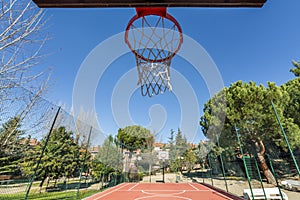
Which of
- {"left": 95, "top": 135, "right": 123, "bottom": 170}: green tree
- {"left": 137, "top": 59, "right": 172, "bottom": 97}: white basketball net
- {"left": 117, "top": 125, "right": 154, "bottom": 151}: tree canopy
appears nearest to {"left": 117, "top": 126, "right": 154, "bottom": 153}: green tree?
{"left": 117, "top": 125, "right": 154, "bottom": 151}: tree canopy

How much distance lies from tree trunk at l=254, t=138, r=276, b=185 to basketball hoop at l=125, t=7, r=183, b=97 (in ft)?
24.5

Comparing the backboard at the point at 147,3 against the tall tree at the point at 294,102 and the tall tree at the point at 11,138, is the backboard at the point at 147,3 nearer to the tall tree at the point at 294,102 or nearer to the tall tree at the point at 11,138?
the tall tree at the point at 11,138

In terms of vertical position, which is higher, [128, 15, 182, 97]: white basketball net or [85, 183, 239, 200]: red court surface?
[128, 15, 182, 97]: white basketball net

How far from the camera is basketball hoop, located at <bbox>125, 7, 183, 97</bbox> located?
390 cm

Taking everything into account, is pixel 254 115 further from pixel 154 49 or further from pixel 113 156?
pixel 113 156

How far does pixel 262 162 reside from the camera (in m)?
9.09

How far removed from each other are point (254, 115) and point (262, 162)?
283 centimetres

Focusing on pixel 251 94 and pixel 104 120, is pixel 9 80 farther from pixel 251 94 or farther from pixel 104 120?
pixel 251 94

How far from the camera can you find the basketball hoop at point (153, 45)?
3.90 meters

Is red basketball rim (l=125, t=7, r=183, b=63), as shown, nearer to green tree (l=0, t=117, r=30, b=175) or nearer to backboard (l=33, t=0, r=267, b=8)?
backboard (l=33, t=0, r=267, b=8)

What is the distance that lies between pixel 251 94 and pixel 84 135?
8926 mm

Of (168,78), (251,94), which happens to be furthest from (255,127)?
(168,78)

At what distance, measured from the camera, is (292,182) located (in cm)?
748

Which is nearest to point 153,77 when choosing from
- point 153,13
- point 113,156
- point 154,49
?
point 154,49
